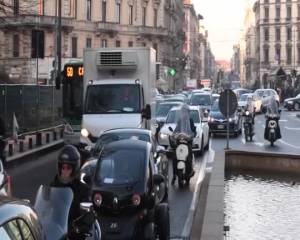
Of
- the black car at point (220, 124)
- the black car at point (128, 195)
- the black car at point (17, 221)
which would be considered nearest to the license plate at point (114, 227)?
the black car at point (128, 195)

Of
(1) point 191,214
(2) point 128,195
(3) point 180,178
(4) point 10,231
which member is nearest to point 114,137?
(1) point 191,214

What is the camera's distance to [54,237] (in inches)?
213

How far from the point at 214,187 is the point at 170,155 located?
2.94 metres

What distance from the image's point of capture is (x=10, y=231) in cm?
351

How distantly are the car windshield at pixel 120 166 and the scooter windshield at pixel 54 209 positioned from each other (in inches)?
101

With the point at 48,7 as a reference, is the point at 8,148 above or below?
below

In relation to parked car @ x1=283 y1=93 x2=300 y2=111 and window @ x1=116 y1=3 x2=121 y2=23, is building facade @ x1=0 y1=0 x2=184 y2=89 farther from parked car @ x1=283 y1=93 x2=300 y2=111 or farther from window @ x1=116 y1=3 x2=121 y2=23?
parked car @ x1=283 y1=93 x2=300 y2=111

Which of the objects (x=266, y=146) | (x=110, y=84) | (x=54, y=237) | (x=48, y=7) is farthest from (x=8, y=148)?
(x=48, y=7)

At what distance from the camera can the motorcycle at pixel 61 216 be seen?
5157 mm

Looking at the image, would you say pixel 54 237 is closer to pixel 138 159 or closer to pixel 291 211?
pixel 138 159

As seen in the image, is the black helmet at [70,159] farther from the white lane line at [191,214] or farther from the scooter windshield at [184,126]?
the scooter windshield at [184,126]

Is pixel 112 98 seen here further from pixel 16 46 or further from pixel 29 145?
pixel 16 46

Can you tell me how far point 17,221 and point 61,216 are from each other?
207 centimetres

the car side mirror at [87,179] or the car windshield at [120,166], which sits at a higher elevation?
the car windshield at [120,166]
